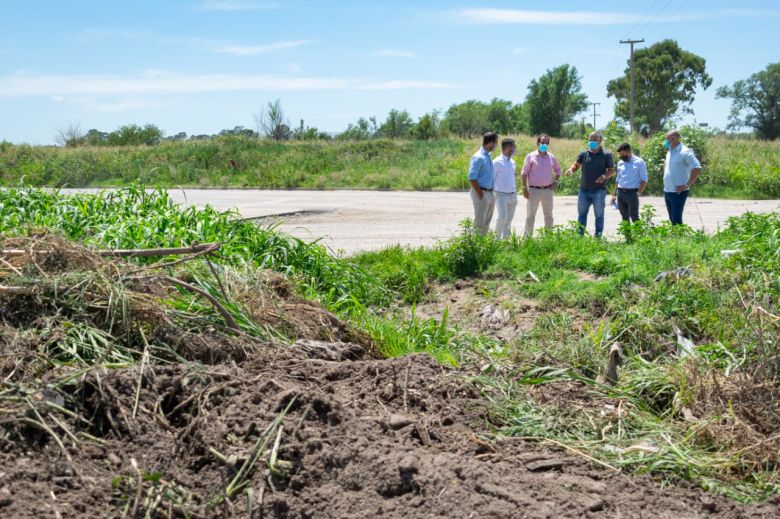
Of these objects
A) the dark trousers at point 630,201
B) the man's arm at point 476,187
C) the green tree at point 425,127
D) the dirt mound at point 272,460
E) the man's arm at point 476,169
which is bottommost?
the dirt mound at point 272,460

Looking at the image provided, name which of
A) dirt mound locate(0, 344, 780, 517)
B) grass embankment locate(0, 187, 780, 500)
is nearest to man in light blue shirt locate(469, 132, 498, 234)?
grass embankment locate(0, 187, 780, 500)

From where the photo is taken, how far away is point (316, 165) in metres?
36.4

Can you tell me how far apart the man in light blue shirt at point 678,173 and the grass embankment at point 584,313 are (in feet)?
3.67

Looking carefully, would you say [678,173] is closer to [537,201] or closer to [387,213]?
[537,201]

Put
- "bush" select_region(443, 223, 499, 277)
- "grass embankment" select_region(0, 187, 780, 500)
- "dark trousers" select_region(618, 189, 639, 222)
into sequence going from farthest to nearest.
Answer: "dark trousers" select_region(618, 189, 639, 222), "bush" select_region(443, 223, 499, 277), "grass embankment" select_region(0, 187, 780, 500)

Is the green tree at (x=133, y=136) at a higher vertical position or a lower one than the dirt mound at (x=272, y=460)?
higher

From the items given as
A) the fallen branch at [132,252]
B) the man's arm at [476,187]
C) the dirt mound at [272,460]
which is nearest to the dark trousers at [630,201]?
the man's arm at [476,187]

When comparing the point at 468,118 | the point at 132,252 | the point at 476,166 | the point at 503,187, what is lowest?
the point at 132,252

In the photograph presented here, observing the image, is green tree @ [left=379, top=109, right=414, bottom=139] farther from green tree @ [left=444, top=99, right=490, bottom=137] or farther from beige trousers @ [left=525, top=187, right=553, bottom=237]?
beige trousers @ [left=525, top=187, right=553, bottom=237]

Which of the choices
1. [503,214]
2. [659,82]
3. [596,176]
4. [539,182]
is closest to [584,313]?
[503,214]

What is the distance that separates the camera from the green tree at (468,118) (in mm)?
67250

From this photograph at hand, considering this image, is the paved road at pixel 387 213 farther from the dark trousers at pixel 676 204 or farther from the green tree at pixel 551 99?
the green tree at pixel 551 99

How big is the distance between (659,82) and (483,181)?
63.9m

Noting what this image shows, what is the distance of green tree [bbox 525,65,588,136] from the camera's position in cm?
6588
